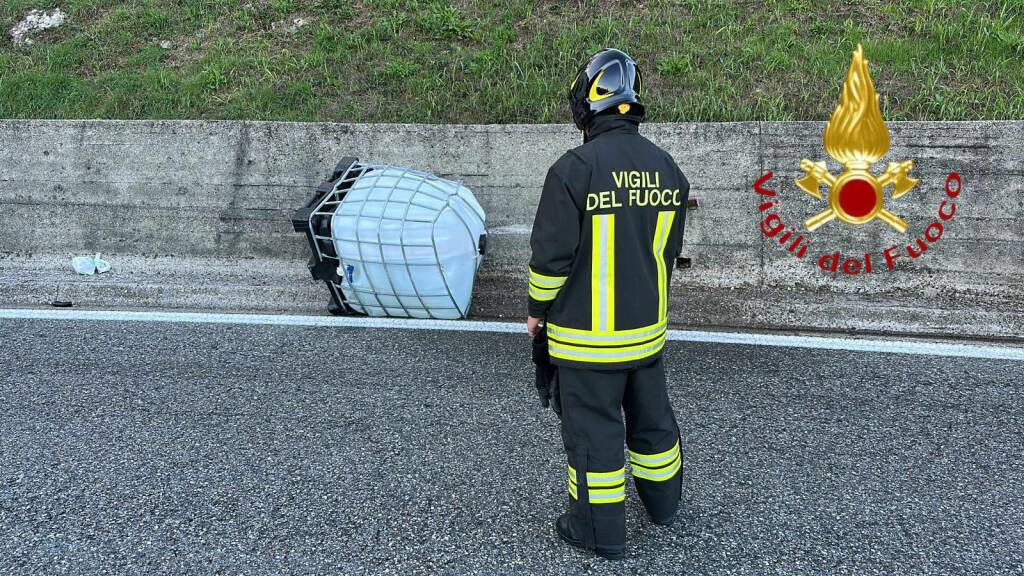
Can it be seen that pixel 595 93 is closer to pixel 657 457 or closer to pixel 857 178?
pixel 657 457

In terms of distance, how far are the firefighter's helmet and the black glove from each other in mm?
802

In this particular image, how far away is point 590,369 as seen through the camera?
2684mm

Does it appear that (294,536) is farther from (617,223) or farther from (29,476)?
(617,223)

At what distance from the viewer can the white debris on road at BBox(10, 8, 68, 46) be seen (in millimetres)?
7973

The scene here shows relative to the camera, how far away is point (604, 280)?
2645 millimetres

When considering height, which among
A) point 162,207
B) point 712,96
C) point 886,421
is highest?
point 712,96

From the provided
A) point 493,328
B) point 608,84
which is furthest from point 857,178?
point 608,84

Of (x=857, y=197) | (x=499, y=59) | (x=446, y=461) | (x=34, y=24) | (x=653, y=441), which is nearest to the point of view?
(x=653, y=441)

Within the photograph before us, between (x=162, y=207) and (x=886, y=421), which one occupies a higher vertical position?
(x=162, y=207)

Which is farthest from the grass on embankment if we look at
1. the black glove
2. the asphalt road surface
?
the black glove

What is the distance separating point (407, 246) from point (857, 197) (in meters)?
2.90

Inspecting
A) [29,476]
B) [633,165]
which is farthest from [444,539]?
[29,476]

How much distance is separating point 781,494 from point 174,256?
457 cm

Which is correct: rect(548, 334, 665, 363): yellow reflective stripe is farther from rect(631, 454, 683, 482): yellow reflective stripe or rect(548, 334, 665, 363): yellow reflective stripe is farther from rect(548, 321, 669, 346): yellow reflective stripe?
rect(631, 454, 683, 482): yellow reflective stripe
